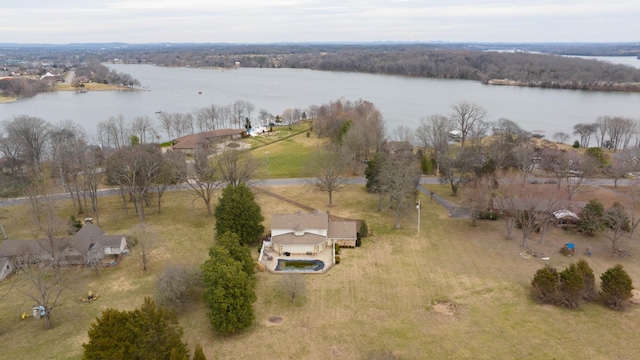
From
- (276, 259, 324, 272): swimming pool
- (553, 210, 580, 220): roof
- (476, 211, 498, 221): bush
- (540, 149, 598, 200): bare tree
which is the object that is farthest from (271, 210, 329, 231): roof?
(540, 149, 598, 200): bare tree

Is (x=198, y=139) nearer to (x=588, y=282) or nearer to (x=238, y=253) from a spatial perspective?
(x=238, y=253)

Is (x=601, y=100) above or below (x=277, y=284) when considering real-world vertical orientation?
above

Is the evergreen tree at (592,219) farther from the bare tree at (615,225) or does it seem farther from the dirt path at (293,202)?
the dirt path at (293,202)

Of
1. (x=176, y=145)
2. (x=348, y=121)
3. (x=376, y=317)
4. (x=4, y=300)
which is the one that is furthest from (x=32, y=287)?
(x=348, y=121)

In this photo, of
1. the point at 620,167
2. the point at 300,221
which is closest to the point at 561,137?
the point at 620,167

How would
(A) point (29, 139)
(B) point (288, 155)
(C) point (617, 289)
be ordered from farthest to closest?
(B) point (288, 155)
(A) point (29, 139)
(C) point (617, 289)

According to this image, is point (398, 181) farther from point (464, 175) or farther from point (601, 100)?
point (601, 100)

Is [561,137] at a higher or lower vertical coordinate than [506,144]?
lower
